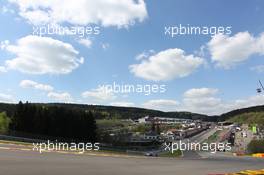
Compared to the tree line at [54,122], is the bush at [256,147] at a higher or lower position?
lower

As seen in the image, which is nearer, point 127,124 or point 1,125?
point 1,125

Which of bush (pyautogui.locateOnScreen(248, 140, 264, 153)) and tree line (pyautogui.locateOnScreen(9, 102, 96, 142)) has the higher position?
tree line (pyautogui.locateOnScreen(9, 102, 96, 142))

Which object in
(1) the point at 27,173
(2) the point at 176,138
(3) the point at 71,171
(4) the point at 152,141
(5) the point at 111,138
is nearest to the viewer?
(1) the point at 27,173

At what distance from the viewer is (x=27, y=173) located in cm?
1388

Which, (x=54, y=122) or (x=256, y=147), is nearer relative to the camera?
(x=54, y=122)

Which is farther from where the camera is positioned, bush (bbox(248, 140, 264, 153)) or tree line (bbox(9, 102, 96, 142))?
bush (bbox(248, 140, 264, 153))

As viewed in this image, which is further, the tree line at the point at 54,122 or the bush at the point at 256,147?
the bush at the point at 256,147

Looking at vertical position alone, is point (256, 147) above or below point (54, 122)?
below

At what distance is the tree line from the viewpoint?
288ft

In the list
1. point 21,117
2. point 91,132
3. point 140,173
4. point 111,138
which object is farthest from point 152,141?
point 140,173

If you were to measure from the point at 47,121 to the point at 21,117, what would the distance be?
6622 millimetres

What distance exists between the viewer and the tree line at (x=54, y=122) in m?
87.8

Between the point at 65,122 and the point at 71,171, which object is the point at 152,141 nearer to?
the point at 65,122

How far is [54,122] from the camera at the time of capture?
308ft
